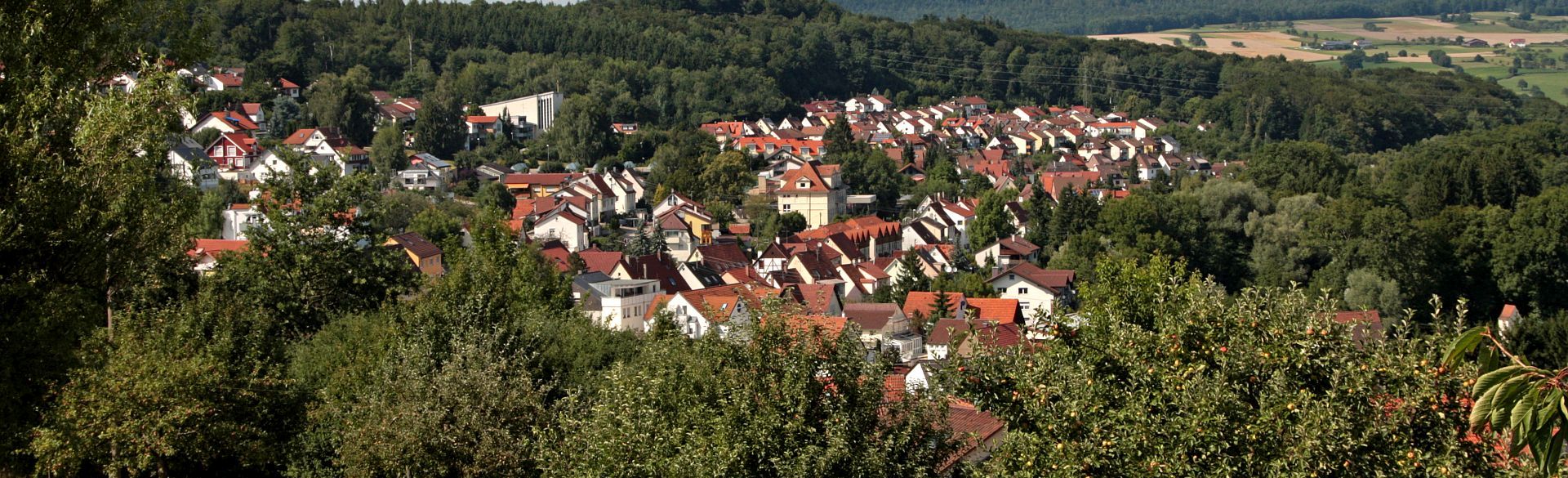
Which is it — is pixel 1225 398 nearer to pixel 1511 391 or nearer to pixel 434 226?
pixel 1511 391

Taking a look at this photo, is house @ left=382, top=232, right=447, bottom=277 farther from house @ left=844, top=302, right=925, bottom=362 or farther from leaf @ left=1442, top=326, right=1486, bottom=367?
leaf @ left=1442, top=326, right=1486, bottom=367

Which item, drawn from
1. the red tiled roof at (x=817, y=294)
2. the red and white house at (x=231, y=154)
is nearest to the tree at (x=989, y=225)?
the red tiled roof at (x=817, y=294)

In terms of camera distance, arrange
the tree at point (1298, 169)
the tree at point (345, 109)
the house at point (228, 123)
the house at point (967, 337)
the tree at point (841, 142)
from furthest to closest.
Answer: the tree at point (841, 142)
the tree at point (345, 109)
the house at point (228, 123)
the tree at point (1298, 169)
the house at point (967, 337)

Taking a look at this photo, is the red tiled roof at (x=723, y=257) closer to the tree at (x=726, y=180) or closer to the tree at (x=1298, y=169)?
the tree at (x=726, y=180)

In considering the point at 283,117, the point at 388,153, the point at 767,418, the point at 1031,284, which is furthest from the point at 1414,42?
the point at 767,418

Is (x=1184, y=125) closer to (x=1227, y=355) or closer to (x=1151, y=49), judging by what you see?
(x=1151, y=49)

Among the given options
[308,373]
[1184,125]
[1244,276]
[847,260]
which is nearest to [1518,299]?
[1244,276]
